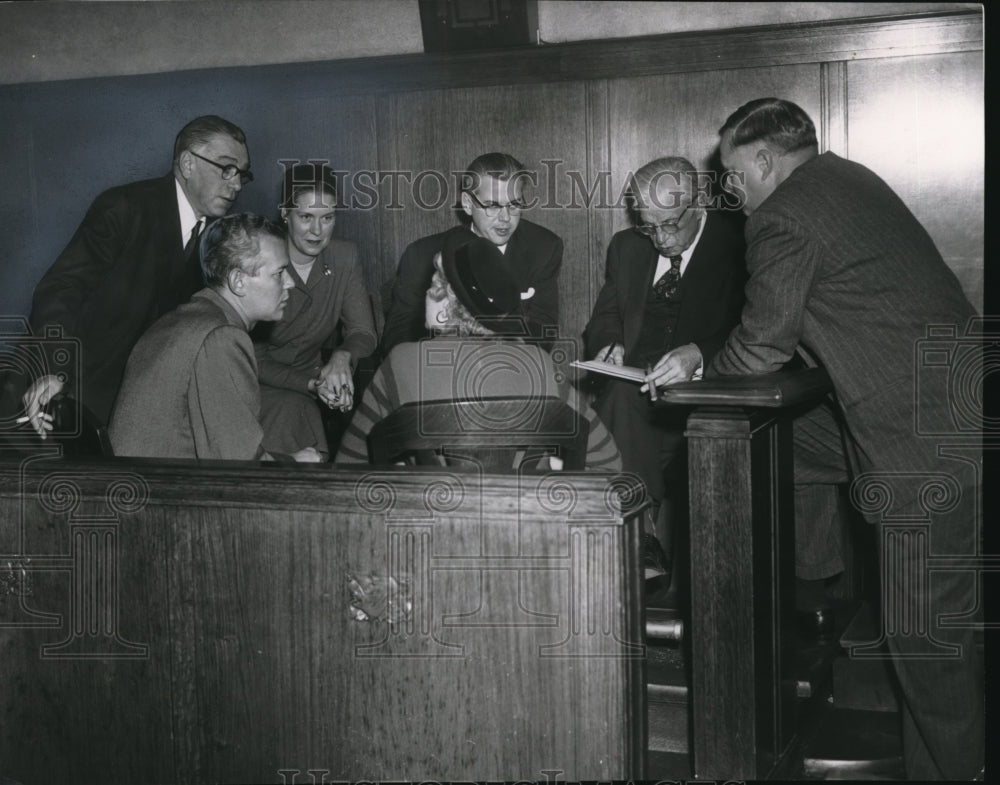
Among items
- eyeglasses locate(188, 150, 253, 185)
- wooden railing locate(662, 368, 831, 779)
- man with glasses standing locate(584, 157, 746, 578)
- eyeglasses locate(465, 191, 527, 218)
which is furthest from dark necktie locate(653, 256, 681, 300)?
eyeglasses locate(188, 150, 253, 185)

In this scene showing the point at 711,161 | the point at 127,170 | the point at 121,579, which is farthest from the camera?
the point at 127,170

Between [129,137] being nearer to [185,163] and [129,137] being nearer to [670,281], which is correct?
[185,163]

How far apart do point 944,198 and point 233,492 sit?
2683mm

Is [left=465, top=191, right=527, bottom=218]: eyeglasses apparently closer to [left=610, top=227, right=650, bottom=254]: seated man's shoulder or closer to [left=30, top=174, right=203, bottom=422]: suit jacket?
[left=610, top=227, right=650, bottom=254]: seated man's shoulder

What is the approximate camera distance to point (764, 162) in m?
2.48

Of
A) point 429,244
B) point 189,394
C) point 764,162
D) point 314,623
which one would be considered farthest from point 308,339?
point 314,623

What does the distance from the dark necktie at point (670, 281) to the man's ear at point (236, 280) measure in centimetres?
153

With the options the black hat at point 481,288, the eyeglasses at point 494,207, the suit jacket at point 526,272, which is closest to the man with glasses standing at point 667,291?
the suit jacket at point 526,272

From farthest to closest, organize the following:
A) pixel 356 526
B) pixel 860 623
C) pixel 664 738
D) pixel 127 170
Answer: pixel 127 170 → pixel 860 623 → pixel 664 738 → pixel 356 526

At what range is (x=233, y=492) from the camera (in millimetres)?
1736

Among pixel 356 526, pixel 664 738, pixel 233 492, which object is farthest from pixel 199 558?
pixel 664 738

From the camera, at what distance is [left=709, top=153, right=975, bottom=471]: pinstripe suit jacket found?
2.14 metres

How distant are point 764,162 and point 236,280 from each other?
129cm

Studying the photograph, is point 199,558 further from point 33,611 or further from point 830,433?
point 830,433
